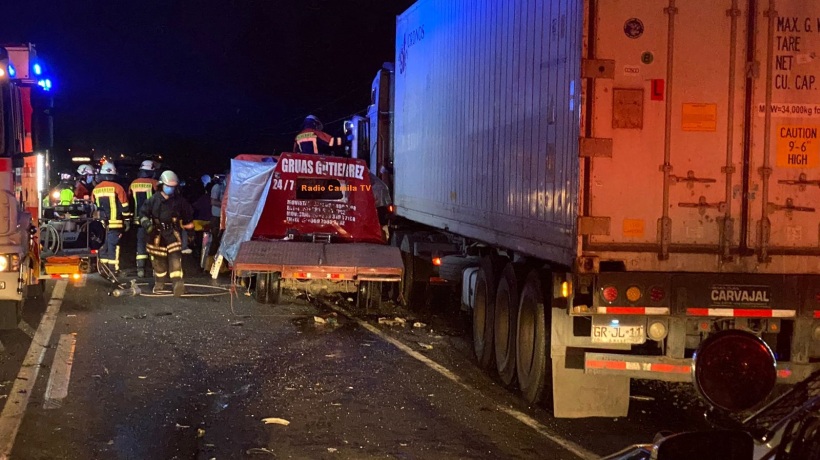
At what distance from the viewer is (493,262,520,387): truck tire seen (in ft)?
29.2

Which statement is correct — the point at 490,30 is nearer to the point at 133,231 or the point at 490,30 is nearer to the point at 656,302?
the point at 656,302

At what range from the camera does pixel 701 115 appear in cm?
727

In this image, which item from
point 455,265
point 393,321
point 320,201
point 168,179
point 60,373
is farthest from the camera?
point 168,179

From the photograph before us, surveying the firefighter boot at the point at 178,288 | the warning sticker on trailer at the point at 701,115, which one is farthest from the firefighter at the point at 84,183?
the warning sticker on trailer at the point at 701,115

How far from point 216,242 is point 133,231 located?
9026 mm

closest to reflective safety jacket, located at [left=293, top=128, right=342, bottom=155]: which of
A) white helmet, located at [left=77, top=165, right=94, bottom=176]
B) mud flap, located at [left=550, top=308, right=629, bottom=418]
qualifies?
white helmet, located at [left=77, top=165, right=94, bottom=176]

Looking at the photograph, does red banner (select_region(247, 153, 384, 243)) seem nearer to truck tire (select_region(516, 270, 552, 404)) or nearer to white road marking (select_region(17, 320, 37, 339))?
white road marking (select_region(17, 320, 37, 339))

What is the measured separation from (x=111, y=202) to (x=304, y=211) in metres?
3.98

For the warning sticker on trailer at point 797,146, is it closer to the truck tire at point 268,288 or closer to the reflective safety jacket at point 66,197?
the truck tire at point 268,288

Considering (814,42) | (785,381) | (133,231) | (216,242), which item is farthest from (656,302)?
(133,231)

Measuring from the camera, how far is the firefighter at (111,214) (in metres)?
15.4

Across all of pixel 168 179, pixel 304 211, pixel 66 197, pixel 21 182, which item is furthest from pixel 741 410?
pixel 66 197

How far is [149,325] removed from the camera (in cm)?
1166

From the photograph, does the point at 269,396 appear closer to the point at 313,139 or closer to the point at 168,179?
the point at 168,179
